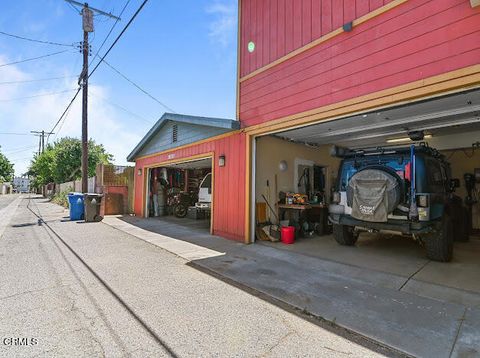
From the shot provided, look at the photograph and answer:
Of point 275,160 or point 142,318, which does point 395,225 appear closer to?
point 275,160

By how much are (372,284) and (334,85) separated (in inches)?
143

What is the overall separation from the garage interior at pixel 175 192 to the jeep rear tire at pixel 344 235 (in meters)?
6.92

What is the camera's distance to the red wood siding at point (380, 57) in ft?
12.3

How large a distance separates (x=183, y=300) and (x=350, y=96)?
4411 millimetres

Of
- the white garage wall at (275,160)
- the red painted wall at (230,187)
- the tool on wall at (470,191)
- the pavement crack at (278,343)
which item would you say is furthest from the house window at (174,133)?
the tool on wall at (470,191)

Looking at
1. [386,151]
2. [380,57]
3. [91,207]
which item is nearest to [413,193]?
[386,151]

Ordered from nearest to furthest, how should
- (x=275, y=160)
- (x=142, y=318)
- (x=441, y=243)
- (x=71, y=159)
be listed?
(x=142, y=318) → (x=441, y=243) → (x=275, y=160) → (x=71, y=159)

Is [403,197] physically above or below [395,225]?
above

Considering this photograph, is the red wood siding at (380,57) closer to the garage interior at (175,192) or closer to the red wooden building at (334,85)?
the red wooden building at (334,85)

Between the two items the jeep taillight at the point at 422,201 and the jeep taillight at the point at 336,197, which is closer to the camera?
the jeep taillight at the point at 422,201

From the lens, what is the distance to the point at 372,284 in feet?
12.8

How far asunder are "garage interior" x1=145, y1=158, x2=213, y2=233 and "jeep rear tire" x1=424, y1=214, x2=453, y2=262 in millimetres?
8715

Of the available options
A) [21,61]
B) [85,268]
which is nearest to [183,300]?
A: [85,268]

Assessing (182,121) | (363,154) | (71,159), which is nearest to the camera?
(363,154)
